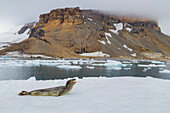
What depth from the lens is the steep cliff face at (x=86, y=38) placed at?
301 feet

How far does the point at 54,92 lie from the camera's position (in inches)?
253

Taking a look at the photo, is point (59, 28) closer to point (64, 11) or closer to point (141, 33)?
point (64, 11)

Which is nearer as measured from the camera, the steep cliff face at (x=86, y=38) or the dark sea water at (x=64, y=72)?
Answer: the dark sea water at (x=64, y=72)

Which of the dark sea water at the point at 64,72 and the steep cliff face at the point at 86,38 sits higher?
the steep cliff face at the point at 86,38

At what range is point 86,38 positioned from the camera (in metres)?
104

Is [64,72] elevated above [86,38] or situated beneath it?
situated beneath

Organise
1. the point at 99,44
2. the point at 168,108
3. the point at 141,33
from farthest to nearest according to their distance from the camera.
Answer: the point at 141,33, the point at 99,44, the point at 168,108

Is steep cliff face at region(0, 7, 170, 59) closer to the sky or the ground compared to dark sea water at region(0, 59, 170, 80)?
closer to the sky

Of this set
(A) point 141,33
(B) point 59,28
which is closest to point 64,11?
(B) point 59,28

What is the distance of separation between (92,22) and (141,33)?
52516mm

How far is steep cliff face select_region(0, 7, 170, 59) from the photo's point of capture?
301ft

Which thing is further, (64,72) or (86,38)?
(86,38)

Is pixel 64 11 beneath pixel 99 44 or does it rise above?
above

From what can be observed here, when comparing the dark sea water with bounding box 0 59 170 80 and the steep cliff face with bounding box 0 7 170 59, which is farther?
the steep cliff face with bounding box 0 7 170 59
